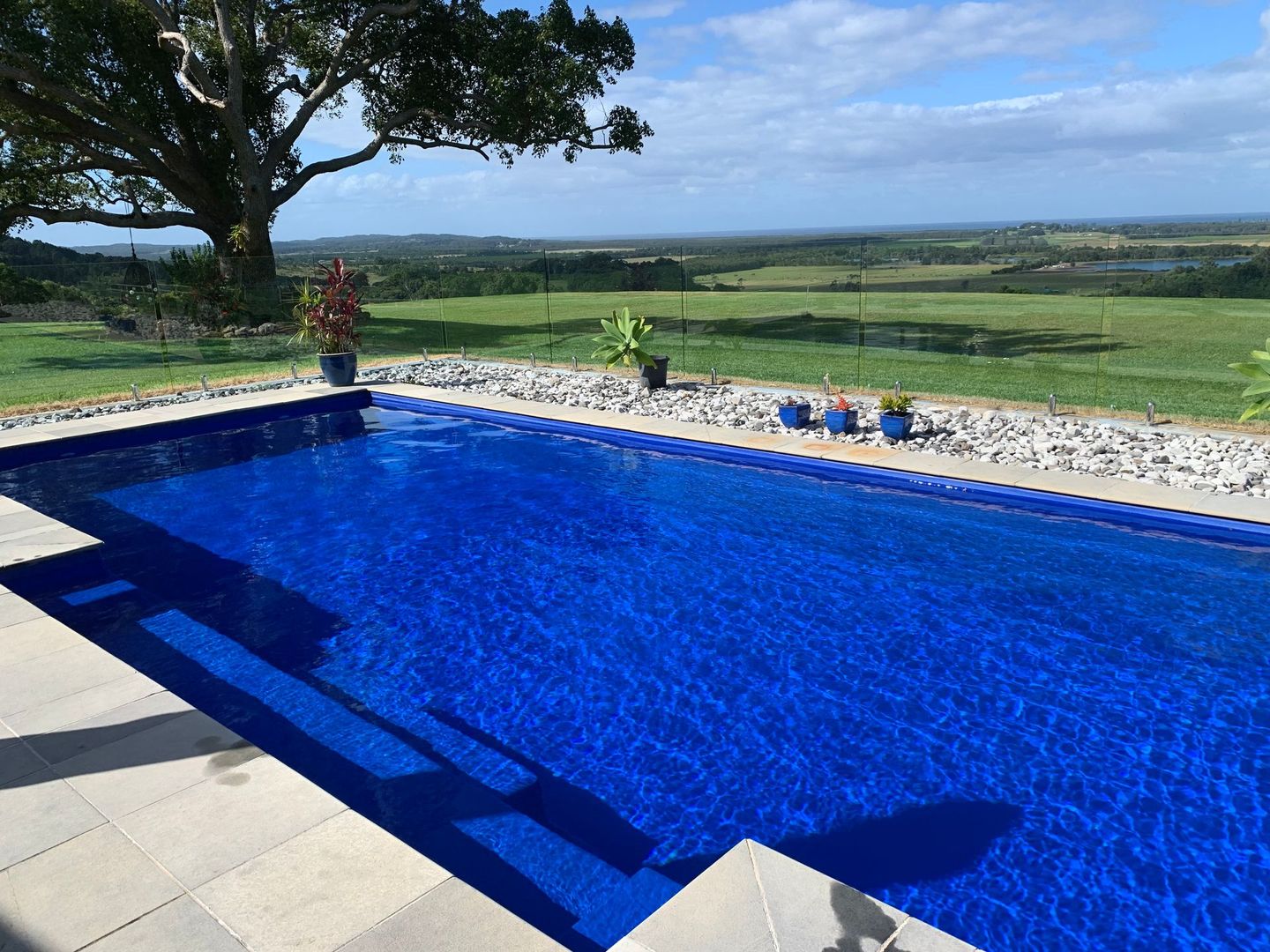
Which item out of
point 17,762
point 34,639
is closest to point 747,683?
point 17,762

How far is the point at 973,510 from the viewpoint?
7488 mm

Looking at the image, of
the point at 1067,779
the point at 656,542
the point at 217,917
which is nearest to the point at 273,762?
the point at 217,917

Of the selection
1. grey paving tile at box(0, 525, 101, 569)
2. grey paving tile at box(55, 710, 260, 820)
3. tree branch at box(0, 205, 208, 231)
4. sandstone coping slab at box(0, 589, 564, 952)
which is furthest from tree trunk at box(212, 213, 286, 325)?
grey paving tile at box(55, 710, 260, 820)

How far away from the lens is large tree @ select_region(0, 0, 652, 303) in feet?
61.7

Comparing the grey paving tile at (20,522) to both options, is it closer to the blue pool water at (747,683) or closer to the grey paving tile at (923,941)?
the blue pool water at (747,683)

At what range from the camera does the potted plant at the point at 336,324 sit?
43.7ft

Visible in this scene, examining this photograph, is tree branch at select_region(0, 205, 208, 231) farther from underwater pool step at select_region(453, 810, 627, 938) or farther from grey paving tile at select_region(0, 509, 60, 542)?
underwater pool step at select_region(453, 810, 627, 938)

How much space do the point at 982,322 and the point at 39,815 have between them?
18.9 meters

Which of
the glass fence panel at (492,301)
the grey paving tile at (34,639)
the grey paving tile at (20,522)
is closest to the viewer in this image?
the grey paving tile at (34,639)

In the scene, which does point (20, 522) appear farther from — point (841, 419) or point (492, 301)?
point (492, 301)

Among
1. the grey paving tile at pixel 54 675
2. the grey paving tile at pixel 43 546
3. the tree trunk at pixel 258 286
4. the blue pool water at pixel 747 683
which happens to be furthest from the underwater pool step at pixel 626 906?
the tree trunk at pixel 258 286

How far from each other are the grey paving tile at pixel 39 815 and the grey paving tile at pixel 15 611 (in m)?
2.03

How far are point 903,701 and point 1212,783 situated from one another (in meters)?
1.41

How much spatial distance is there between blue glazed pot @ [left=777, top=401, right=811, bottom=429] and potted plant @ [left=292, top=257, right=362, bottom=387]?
7044 mm
